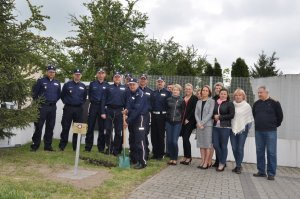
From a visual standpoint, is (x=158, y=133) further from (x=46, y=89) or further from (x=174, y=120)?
(x=46, y=89)

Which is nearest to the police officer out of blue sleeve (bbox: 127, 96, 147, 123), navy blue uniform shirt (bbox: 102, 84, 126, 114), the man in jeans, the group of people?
the group of people

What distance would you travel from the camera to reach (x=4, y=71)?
Result: 9047 mm

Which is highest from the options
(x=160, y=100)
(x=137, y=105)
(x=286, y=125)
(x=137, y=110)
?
(x=160, y=100)

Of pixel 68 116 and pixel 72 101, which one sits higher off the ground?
pixel 72 101

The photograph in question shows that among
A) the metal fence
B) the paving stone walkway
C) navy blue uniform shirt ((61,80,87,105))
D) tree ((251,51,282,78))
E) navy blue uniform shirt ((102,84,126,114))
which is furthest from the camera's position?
tree ((251,51,282,78))

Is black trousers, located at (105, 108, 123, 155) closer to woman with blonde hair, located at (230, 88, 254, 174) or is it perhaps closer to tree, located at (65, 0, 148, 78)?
woman with blonde hair, located at (230, 88, 254, 174)

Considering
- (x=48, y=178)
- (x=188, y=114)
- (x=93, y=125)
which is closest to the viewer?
(x=48, y=178)

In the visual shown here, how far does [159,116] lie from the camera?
10398mm

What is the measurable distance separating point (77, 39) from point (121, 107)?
1286 cm

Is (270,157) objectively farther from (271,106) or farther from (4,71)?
(4,71)

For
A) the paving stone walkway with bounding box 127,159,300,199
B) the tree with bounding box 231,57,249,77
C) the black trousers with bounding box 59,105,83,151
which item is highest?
the tree with bounding box 231,57,249,77

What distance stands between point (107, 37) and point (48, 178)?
15.0 m

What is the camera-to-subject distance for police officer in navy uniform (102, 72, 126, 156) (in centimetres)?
1035

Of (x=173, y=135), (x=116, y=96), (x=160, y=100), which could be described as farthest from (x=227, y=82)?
(x=116, y=96)
